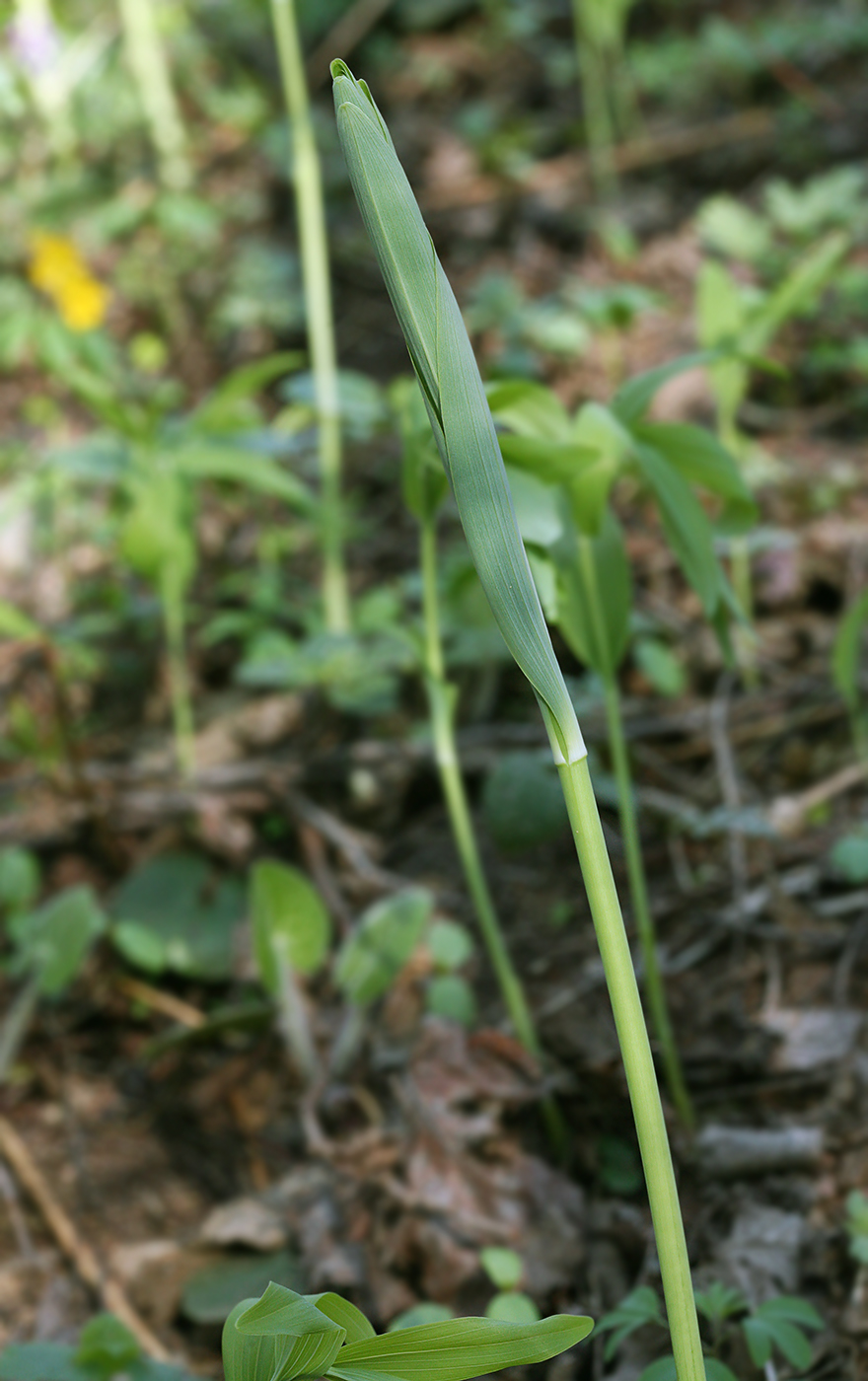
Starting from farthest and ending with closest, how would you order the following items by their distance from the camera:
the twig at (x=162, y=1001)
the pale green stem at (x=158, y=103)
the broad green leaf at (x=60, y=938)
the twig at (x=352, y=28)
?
the twig at (x=352, y=28) < the pale green stem at (x=158, y=103) < the twig at (x=162, y=1001) < the broad green leaf at (x=60, y=938)

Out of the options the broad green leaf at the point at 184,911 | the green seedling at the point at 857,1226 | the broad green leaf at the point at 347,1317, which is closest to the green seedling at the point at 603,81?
the broad green leaf at the point at 184,911

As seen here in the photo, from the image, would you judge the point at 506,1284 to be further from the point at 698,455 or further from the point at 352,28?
the point at 352,28

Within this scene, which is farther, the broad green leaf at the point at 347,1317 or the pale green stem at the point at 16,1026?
the pale green stem at the point at 16,1026

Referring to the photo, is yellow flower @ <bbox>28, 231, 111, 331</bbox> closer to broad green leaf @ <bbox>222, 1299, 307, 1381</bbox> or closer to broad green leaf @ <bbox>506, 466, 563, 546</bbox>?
broad green leaf @ <bbox>506, 466, 563, 546</bbox>

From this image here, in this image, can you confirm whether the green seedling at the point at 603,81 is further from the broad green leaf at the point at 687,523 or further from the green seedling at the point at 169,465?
the broad green leaf at the point at 687,523

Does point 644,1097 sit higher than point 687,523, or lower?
A: lower

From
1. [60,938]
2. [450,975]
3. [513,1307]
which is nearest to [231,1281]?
[513,1307]

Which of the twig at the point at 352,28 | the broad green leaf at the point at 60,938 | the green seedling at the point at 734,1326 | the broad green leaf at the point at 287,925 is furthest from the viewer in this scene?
the twig at the point at 352,28

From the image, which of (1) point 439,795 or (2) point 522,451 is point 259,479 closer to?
(1) point 439,795
